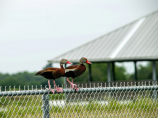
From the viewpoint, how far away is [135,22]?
57.4ft

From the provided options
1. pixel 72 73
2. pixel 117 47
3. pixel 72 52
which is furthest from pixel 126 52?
pixel 72 73

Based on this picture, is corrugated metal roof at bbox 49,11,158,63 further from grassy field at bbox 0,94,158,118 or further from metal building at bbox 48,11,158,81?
grassy field at bbox 0,94,158,118

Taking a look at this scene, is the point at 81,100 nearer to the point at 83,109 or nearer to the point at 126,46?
the point at 83,109

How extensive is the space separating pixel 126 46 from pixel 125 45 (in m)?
0.16

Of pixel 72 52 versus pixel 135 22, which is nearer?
pixel 72 52

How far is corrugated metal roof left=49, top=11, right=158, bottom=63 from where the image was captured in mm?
14453

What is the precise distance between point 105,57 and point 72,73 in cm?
1035

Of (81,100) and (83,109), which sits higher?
(81,100)

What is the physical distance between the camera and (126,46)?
15234mm

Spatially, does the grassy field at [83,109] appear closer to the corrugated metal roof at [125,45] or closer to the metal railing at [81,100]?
the metal railing at [81,100]

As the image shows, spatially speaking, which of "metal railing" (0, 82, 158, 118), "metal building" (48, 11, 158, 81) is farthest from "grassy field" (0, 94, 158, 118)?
"metal building" (48, 11, 158, 81)

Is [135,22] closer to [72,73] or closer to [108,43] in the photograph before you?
[108,43]

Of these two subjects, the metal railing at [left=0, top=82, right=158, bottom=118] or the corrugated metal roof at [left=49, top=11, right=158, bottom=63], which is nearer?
the metal railing at [left=0, top=82, right=158, bottom=118]

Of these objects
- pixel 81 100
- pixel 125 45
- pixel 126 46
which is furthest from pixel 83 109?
pixel 125 45
